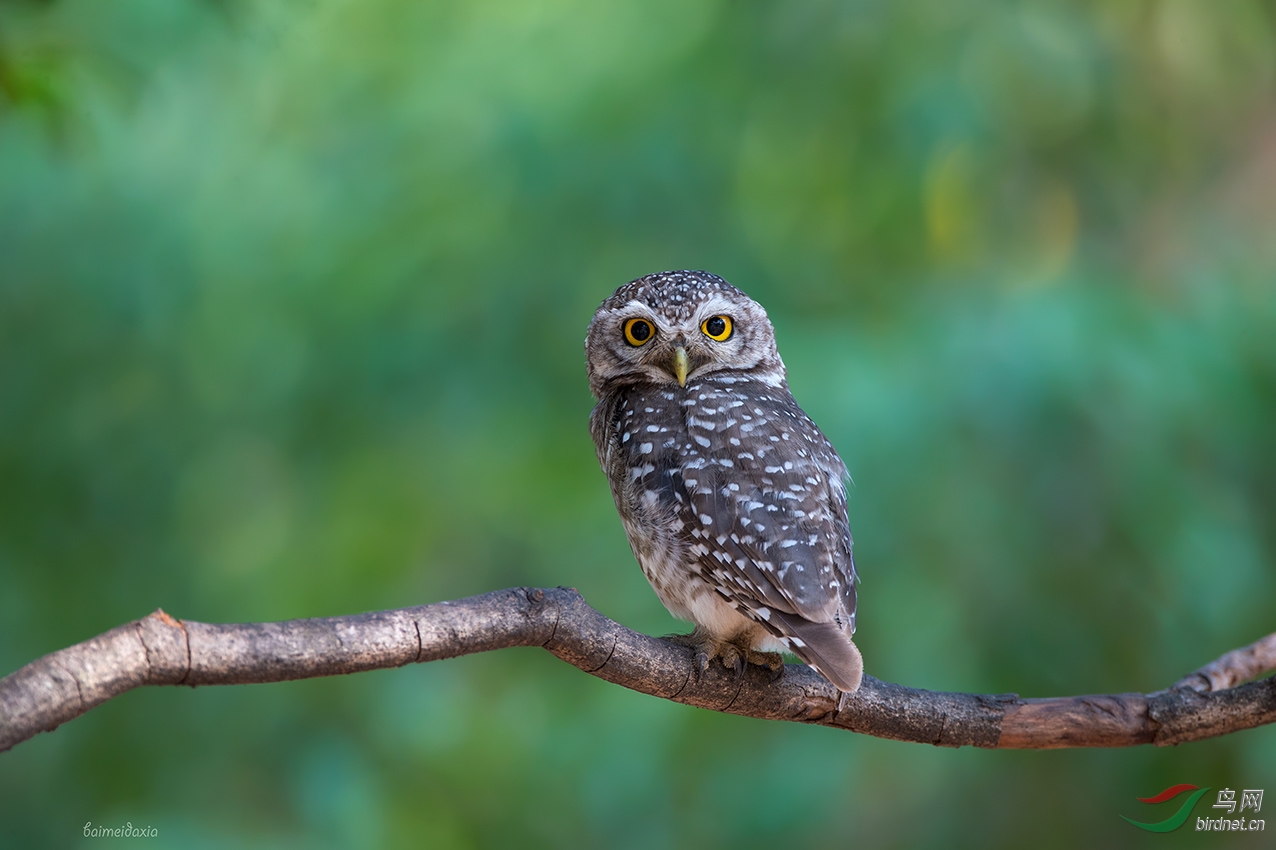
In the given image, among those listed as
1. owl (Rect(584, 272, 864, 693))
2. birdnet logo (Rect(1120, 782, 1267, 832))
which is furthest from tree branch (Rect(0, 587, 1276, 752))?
birdnet logo (Rect(1120, 782, 1267, 832))

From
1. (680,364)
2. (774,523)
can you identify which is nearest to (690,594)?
(774,523)

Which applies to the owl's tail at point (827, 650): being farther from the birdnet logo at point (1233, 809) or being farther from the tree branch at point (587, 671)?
the birdnet logo at point (1233, 809)

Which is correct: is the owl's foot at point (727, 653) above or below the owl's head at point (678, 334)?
below

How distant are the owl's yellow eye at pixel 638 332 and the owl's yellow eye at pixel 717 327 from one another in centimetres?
13

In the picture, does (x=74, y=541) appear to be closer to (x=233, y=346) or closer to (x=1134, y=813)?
(x=233, y=346)

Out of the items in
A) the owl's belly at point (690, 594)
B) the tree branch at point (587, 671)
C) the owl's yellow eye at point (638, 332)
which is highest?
the owl's yellow eye at point (638, 332)

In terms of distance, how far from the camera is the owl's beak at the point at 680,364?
101 inches

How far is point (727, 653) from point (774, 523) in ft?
1.05

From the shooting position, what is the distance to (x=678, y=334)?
2621mm

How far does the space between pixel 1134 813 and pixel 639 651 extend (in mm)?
2887

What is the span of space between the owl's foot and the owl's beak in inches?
23.2

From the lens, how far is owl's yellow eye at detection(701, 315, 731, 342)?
2682mm

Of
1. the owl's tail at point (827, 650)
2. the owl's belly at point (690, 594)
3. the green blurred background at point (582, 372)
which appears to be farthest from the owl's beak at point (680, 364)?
the green blurred background at point (582, 372)

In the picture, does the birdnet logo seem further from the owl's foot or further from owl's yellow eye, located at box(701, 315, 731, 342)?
owl's yellow eye, located at box(701, 315, 731, 342)
